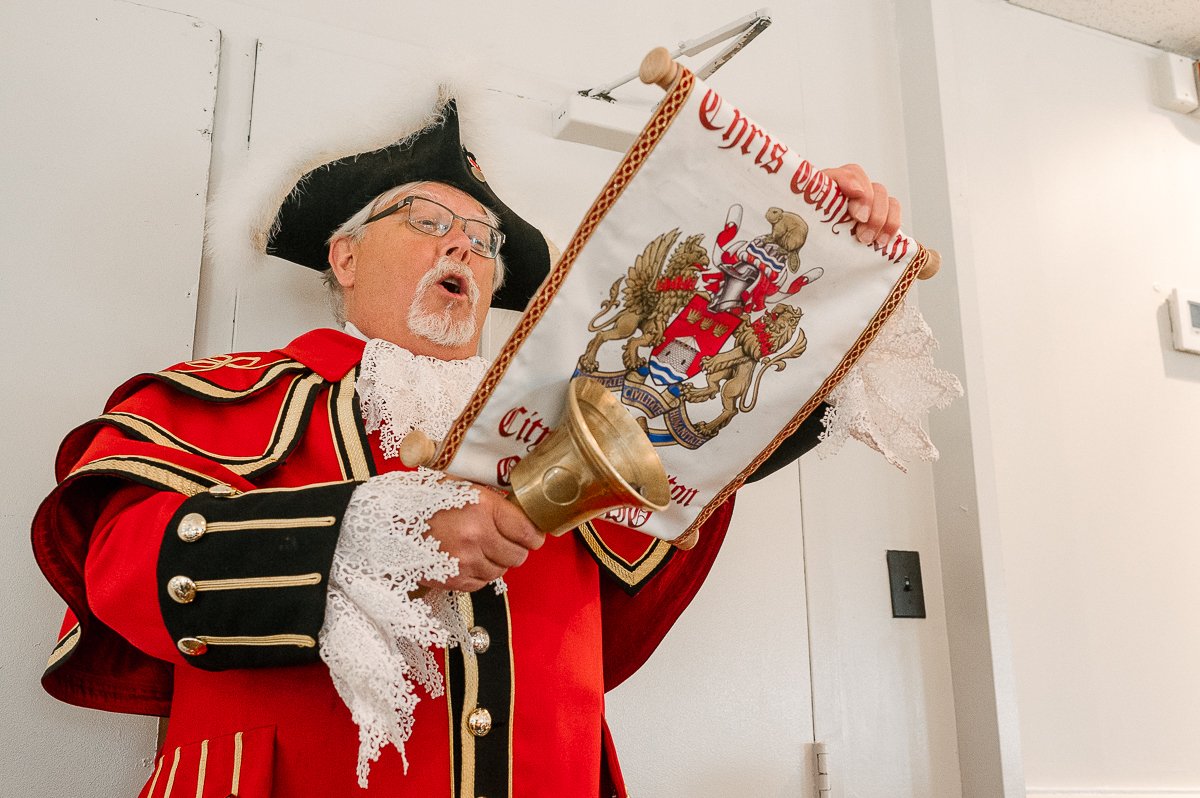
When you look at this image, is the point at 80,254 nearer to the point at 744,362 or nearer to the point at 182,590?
the point at 182,590

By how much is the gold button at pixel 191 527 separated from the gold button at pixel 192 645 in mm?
96

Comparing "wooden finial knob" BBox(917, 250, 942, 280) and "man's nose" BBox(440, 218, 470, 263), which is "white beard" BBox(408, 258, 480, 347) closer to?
"man's nose" BBox(440, 218, 470, 263)

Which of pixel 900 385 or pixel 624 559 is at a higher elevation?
pixel 900 385

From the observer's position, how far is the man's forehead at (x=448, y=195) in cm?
167

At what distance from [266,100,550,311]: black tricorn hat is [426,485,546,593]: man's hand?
2.65 ft

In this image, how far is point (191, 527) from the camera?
3.47ft

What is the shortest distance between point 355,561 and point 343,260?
2.59ft

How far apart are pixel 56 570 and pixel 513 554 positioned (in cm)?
56

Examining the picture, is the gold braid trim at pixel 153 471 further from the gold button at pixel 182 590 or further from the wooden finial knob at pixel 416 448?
the wooden finial knob at pixel 416 448

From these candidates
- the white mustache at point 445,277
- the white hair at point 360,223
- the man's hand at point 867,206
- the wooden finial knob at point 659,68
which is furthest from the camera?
the white hair at point 360,223

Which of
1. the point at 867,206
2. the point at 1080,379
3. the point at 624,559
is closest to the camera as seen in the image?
the point at 867,206

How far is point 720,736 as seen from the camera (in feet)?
6.63

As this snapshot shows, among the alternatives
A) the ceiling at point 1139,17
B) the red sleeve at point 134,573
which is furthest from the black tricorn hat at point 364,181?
the ceiling at point 1139,17

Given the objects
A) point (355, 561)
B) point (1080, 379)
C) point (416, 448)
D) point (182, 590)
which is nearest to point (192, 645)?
point (182, 590)
